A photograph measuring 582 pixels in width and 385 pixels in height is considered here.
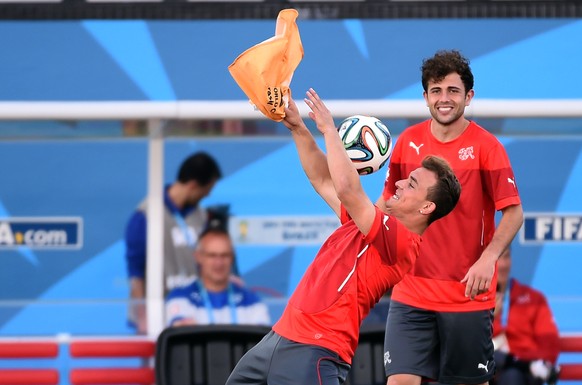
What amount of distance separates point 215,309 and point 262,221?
2.03 ft

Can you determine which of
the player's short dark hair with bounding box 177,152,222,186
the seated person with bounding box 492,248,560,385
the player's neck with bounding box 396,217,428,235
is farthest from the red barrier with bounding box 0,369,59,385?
the player's neck with bounding box 396,217,428,235

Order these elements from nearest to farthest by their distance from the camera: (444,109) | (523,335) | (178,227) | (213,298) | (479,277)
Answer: (479,277), (444,109), (523,335), (213,298), (178,227)

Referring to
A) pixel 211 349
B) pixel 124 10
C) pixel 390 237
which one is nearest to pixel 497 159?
pixel 390 237

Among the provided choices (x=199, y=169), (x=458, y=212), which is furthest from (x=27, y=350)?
(x=458, y=212)

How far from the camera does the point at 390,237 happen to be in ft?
14.2

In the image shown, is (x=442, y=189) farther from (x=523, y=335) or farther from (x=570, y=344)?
(x=570, y=344)

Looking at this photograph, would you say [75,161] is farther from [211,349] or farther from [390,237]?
[390,237]

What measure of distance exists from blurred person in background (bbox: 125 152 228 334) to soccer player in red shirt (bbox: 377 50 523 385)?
7.19 feet

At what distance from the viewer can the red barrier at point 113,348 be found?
7184 mm

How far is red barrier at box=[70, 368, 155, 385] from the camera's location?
23.6 feet

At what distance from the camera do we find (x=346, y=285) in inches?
174

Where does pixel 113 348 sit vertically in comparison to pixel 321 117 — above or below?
below

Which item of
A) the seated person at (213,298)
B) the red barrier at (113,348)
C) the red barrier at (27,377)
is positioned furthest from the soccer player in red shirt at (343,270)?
the red barrier at (27,377)

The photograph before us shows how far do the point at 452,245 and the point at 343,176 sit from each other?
1.02 metres
